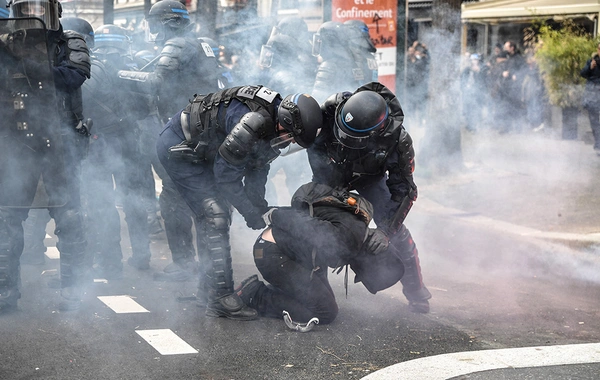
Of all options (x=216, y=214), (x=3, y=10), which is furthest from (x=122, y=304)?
(x=3, y=10)

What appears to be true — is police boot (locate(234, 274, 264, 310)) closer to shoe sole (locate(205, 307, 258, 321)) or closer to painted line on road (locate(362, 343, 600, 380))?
shoe sole (locate(205, 307, 258, 321))

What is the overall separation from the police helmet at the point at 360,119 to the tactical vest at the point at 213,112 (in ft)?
1.24

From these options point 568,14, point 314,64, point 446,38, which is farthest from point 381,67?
point 568,14

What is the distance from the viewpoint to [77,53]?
15.4ft

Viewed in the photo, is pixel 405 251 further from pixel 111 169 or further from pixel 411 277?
pixel 111 169

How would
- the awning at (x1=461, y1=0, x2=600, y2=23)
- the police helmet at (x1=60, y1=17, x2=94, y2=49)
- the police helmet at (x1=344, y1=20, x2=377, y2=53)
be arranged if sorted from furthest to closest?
the awning at (x1=461, y1=0, x2=600, y2=23) → the police helmet at (x1=344, y1=20, x2=377, y2=53) → the police helmet at (x1=60, y1=17, x2=94, y2=49)

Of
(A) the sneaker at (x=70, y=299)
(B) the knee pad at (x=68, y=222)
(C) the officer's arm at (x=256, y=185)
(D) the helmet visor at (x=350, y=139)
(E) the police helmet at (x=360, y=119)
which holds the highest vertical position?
(E) the police helmet at (x=360, y=119)

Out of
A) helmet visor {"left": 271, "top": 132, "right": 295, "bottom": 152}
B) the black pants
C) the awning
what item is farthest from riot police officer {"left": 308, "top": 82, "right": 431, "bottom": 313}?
the awning

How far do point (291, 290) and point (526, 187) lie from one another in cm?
502

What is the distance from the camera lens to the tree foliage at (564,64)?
12.5m

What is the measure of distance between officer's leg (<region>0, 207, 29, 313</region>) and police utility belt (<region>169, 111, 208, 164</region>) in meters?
0.93

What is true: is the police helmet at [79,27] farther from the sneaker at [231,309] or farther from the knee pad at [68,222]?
the sneaker at [231,309]

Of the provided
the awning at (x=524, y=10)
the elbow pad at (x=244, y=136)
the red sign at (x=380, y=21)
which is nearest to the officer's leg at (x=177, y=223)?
the elbow pad at (x=244, y=136)

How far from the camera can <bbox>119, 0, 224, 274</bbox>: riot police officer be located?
5.86 meters
